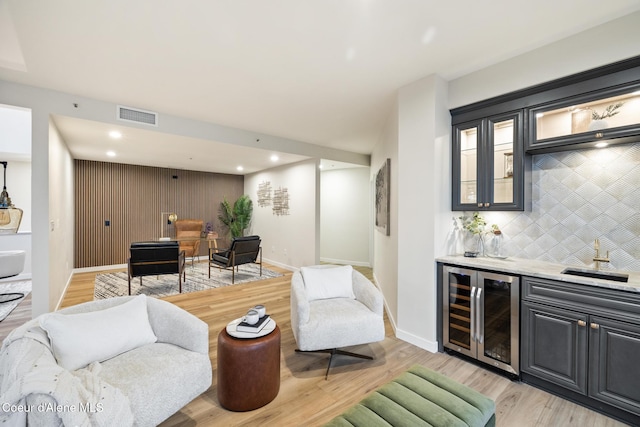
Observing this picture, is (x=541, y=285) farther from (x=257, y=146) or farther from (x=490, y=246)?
(x=257, y=146)

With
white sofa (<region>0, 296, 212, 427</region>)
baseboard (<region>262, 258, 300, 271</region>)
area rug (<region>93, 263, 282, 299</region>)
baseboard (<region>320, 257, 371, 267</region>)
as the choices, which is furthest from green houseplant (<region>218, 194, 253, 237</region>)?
white sofa (<region>0, 296, 212, 427</region>)

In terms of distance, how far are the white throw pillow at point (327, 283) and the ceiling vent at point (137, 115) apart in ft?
9.76

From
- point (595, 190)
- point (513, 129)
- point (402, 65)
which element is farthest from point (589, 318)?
point (402, 65)

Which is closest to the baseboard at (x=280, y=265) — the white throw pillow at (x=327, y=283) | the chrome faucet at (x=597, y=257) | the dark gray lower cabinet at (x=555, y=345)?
the white throw pillow at (x=327, y=283)

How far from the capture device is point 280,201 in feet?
22.4

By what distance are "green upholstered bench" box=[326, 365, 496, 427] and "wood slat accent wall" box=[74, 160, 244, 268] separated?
713 cm

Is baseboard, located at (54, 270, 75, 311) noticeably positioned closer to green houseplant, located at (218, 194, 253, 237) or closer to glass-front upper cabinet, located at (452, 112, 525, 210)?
green houseplant, located at (218, 194, 253, 237)

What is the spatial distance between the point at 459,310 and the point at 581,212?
1.35m

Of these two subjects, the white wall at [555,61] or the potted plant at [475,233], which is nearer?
the white wall at [555,61]

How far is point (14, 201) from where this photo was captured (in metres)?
5.37

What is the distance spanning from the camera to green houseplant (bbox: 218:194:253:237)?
770cm

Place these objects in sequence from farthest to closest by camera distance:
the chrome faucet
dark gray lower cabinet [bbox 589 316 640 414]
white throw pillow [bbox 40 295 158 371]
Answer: the chrome faucet
dark gray lower cabinet [bbox 589 316 640 414]
white throw pillow [bbox 40 295 158 371]

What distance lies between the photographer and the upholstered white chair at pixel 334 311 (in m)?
2.30

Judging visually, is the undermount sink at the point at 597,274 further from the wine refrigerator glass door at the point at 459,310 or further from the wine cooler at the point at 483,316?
the wine refrigerator glass door at the point at 459,310
